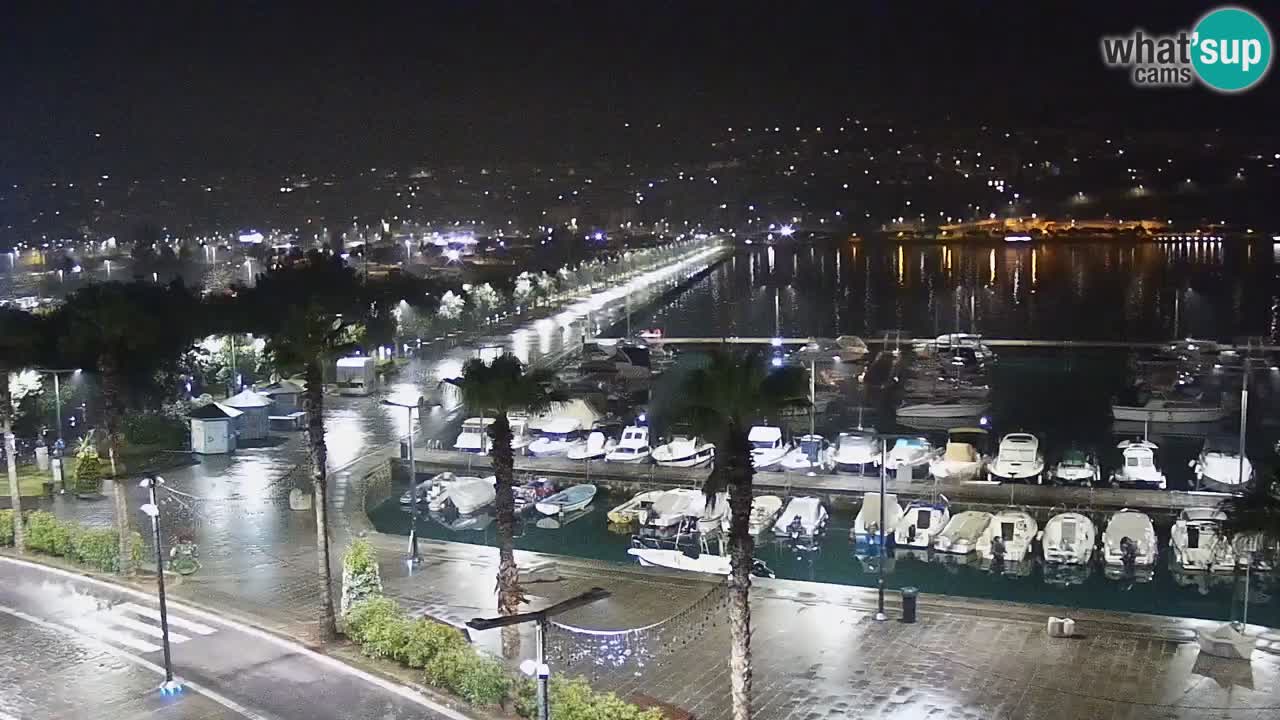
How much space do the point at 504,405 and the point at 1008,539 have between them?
42.4 ft

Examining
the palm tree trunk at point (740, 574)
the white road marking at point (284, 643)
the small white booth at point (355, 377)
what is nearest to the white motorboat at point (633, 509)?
the white road marking at point (284, 643)

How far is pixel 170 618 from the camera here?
15266 millimetres

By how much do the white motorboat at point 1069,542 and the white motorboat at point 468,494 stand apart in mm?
12441

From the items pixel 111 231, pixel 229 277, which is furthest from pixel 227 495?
pixel 111 231

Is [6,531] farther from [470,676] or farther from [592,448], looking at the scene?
[592,448]

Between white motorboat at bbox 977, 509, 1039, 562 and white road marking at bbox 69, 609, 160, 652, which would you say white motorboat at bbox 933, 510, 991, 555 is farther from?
white road marking at bbox 69, 609, 160, 652

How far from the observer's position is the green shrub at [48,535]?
1817 cm

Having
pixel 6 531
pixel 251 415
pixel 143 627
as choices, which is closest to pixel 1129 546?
pixel 143 627

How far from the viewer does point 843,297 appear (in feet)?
341

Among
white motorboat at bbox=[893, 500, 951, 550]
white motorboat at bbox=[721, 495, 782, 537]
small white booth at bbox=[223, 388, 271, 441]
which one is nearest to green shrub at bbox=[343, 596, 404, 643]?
white motorboat at bbox=[721, 495, 782, 537]

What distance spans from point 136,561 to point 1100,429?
101ft

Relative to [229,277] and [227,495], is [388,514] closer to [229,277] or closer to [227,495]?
[227,495]

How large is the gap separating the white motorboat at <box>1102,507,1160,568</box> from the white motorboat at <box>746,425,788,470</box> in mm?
8950

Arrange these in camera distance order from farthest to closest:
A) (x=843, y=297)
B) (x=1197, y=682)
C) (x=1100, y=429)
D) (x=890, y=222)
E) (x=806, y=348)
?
(x=890, y=222) < (x=843, y=297) < (x=806, y=348) < (x=1100, y=429) < (x=1197, y=682)
